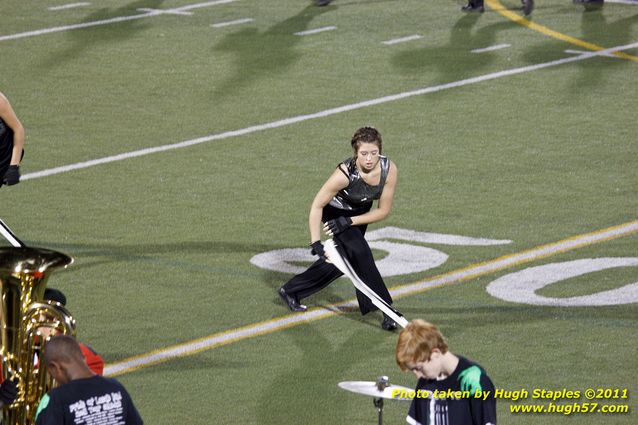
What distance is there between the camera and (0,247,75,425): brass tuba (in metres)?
6.96

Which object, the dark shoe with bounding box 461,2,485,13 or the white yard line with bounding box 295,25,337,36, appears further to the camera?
the dark shoe with bounding box 461,2,485,13

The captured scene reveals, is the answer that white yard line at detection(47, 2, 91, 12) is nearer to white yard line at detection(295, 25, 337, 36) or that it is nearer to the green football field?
the green football field

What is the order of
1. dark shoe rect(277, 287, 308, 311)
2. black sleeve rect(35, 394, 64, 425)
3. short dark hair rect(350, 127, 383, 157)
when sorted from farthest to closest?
dark shoe rect(277, 287, 308, 311)
short dark hair rect(350, 127, 383, 157)
black sleeve rect(35, 394, 64, 425)

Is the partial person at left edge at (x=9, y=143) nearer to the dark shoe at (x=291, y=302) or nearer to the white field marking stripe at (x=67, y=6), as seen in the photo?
the dark shoe at (x=291, y=302)

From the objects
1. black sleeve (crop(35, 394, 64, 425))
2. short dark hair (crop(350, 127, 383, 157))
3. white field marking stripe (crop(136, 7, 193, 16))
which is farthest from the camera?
white field marking stripe (crop(136, 7, 193, 16))

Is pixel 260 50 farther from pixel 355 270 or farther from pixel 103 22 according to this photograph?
pixel 355 270

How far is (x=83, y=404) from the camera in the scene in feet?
20.3

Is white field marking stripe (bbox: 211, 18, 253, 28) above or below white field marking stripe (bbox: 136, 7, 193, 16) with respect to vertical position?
below

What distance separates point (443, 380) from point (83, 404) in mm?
1555

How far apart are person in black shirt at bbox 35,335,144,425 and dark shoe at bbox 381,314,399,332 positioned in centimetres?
422

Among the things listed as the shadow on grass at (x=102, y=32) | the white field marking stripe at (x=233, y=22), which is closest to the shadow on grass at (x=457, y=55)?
the white field marking stripe at (x=233, y=22)

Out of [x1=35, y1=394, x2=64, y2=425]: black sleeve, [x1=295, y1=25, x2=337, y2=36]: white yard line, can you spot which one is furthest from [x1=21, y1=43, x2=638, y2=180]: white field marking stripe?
[x1=35, y1=394, x2=64, y2=425]: black sleeve

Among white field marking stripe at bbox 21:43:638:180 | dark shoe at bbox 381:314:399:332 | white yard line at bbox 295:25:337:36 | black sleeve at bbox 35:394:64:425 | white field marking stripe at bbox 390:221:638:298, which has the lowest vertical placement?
white field marking stripe at bbox 390:221:638:298

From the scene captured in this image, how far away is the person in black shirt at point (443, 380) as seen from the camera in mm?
6188
